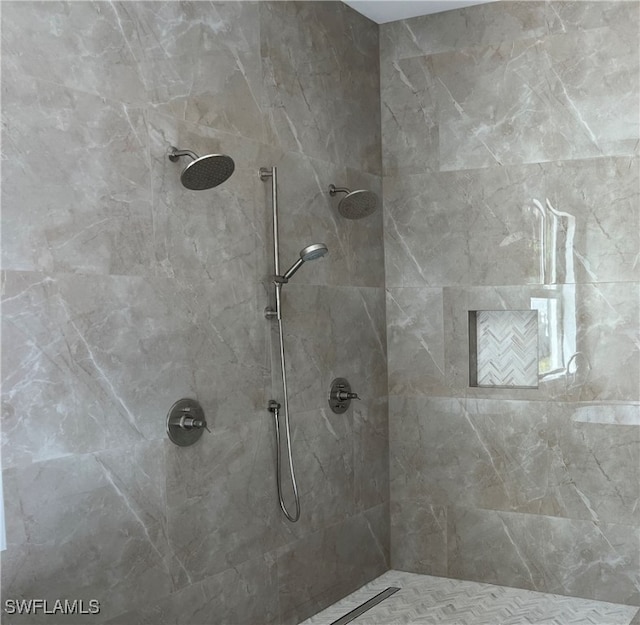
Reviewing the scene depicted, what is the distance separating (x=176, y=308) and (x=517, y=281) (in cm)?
170

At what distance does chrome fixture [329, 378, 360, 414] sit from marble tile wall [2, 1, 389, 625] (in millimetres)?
47

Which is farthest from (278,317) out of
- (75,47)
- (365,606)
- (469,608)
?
(469,608)

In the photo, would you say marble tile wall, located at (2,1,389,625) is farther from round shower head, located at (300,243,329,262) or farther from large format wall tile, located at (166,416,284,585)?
round shower head, located at (300,243,329,262)

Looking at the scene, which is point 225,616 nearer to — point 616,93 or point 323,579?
point 323,579

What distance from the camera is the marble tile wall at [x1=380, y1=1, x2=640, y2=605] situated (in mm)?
3574

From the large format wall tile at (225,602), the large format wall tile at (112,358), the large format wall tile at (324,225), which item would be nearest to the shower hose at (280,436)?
the large format wall tile at (112,358)

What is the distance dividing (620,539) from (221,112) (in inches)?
95.6

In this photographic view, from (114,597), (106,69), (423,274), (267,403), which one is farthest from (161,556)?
(423,274)

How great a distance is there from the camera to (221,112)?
3.04 m

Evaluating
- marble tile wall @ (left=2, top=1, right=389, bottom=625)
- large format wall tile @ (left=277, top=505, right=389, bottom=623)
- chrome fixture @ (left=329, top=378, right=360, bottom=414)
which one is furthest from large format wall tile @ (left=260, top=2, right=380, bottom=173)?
large format wall tile @ (left=277, top=505, right=389, bottom=623)

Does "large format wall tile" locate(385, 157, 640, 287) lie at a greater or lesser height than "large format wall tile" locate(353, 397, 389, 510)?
greater

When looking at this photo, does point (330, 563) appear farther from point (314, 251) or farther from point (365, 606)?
point (314, 251)

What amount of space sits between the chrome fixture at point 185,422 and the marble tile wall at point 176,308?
0.12ft

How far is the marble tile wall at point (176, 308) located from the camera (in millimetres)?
2324
